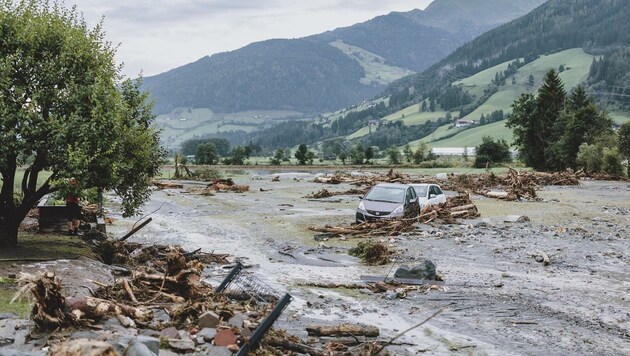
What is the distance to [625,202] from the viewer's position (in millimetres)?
38531

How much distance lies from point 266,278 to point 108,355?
9690 mm

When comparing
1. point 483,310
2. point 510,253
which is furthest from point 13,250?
point 510,253

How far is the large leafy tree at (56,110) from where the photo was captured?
1552 centimetres

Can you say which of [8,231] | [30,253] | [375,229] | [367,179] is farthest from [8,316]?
[367,179]

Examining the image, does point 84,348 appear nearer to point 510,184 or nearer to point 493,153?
point 510,184

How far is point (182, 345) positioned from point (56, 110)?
9.86 m

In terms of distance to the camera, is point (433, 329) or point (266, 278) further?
point (266, 278)

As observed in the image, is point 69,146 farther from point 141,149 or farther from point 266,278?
point 266,278

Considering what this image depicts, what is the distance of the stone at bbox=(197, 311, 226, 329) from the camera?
9.86 meters

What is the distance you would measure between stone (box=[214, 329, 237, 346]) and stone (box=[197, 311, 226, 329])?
511 mm

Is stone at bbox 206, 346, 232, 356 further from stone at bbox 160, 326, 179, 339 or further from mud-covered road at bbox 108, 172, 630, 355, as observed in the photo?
mud-covered road at bbox 108, 172, 630, 355

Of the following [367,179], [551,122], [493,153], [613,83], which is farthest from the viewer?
[613,83]

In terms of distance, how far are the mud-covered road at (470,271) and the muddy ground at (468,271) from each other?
38 millimetres

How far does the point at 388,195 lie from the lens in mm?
27578
